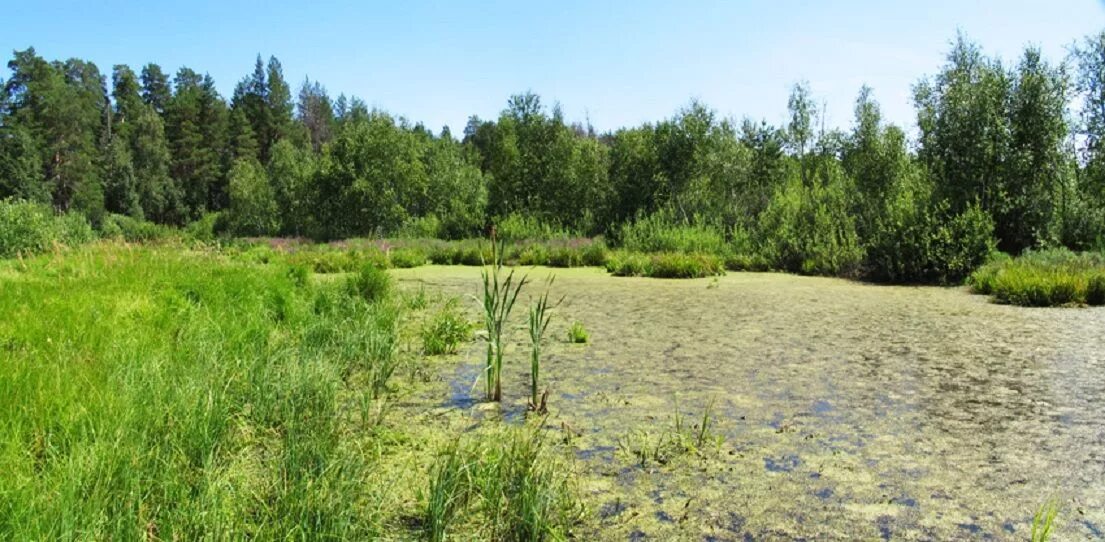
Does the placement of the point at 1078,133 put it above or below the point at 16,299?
above

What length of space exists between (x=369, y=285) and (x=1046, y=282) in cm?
777

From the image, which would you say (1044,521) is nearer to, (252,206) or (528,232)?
(528,232)

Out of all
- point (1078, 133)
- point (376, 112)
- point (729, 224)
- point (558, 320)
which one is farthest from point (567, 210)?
point (558, 320)

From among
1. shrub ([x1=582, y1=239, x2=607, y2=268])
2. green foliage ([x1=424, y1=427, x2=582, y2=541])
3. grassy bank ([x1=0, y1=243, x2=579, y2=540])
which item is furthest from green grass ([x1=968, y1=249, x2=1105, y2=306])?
green foliage ([x1=424, y1=427, x2=582, y2=541])

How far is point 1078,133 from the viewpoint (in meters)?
14.5

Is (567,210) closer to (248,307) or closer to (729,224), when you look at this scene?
(729,224)

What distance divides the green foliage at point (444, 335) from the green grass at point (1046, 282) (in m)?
6.57

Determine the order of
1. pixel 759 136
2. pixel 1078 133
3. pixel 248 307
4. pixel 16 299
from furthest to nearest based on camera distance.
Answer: pixel 759 136 → pixel 1078 133 → pixel 248 307 → pixel 16 299

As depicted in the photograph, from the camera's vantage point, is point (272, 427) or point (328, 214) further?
point (328, 214)

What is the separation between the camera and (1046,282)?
7672 millimetres

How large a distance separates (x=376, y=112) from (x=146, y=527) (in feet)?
85.7

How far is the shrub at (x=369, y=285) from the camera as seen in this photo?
7141mm

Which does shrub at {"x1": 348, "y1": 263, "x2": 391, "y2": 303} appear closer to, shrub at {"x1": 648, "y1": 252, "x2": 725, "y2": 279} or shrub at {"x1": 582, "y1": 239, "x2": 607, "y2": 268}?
shrub at {"x1": 648, "y1": 252, "x2": 725, "y2": 279}

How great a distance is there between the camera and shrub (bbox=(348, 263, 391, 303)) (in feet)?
23.4
